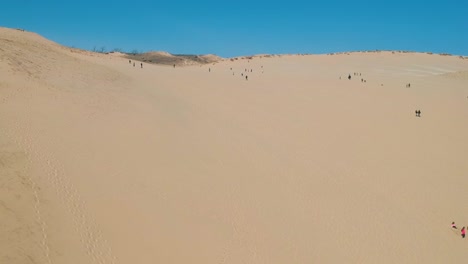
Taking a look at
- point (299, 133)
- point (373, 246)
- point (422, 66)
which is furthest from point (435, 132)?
point (422, 66)

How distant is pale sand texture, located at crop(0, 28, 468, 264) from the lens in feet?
34.9

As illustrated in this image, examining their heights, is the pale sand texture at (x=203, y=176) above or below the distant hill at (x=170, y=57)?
below

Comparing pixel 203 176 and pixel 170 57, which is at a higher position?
pixel 170 57

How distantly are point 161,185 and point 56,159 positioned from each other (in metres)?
Answer: 3.26

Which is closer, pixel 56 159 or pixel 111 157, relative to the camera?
pixel 56 159

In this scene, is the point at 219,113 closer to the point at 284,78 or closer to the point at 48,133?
the point at 48,133

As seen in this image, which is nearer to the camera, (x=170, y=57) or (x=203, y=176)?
(x=203, y=176)

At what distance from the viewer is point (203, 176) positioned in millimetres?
15188

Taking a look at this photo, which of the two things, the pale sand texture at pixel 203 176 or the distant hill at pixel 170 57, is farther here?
the distant hill at pixel 170 57

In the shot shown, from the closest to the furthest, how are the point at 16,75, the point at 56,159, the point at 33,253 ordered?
the point at 33,253 < the point at 56,159 < the point at 16,75

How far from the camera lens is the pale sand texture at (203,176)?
10648 millimetres

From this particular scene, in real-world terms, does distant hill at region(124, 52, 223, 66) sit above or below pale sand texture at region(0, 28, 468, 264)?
above

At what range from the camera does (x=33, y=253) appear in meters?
9.11

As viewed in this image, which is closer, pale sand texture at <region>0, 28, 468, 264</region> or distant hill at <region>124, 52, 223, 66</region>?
pale sand texture at <region>0, 28, 468, 264</region>
